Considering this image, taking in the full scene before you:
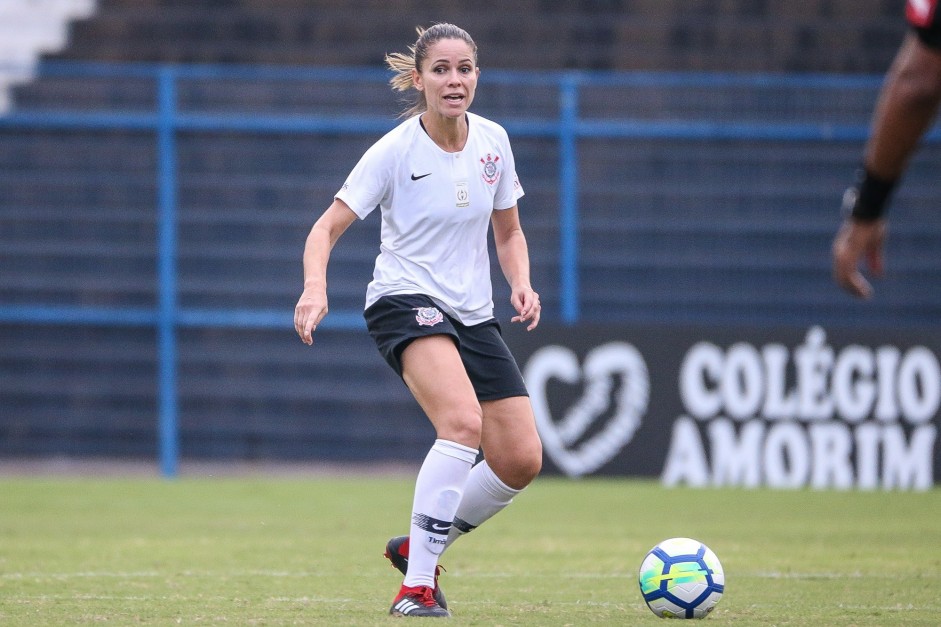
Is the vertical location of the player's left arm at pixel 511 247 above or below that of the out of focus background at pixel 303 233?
above

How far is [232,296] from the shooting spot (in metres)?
13.3

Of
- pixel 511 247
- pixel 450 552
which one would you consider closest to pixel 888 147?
pixel 511 247

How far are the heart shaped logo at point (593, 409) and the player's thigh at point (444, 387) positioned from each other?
6489 millimetres

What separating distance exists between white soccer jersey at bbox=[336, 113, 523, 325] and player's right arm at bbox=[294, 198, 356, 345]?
0.07m

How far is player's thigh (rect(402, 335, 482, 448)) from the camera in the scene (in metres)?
5.40

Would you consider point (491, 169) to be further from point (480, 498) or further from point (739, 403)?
point (739, 403)

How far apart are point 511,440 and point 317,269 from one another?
99cm

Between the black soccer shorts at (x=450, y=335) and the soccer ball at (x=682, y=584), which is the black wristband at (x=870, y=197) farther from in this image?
the black soccer shorts at (x=450, y=335)

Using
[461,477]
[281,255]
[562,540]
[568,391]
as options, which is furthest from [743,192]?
[461,477]

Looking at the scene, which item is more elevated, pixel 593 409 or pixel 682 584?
pixel 682 584

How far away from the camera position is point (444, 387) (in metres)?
5.43

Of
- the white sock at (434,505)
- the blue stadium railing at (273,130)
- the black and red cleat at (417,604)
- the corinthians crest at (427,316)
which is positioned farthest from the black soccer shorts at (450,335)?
the blue stadium railing at (273,130)

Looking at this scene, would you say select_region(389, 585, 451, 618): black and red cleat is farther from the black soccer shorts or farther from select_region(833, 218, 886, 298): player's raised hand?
select_region(833, 218, 886, 298): player's raised hand

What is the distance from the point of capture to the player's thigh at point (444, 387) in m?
5.40
